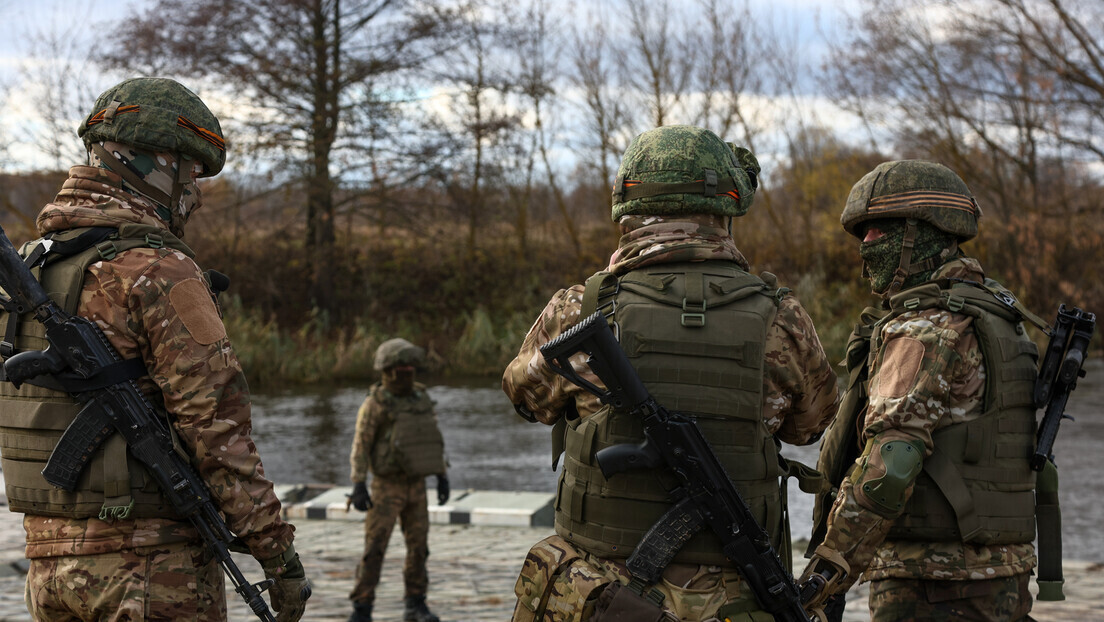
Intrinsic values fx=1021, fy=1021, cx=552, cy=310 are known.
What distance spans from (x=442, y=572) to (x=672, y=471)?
4.71 m

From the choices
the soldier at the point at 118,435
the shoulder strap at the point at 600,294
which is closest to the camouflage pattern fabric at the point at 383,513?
the soldier at the point at 118,435

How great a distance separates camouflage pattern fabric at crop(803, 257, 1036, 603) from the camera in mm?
3189

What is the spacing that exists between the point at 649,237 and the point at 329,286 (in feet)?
63.3

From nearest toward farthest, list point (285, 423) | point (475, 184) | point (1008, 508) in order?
point (1008, 508) → point (285, 423) → point (475, 184)

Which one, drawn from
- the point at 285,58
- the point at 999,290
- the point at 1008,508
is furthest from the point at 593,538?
the point at 285,58

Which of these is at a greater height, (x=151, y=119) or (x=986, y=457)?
(x=151, y=119)

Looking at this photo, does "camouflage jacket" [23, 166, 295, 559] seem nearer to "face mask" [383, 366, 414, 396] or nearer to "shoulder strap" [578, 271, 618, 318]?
"shoulder strap" [578, 271, 618, 318]

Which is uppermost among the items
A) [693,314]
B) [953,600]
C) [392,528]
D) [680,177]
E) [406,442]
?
[680,177]

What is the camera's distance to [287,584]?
3062mm

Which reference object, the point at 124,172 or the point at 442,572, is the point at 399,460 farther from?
the point at 124,172

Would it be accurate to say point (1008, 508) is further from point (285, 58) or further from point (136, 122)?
point (285, 58)

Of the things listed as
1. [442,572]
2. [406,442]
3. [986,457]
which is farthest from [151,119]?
[442,572]

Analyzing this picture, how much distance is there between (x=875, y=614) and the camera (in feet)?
11.5

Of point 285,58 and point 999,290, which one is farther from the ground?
point 285,58
